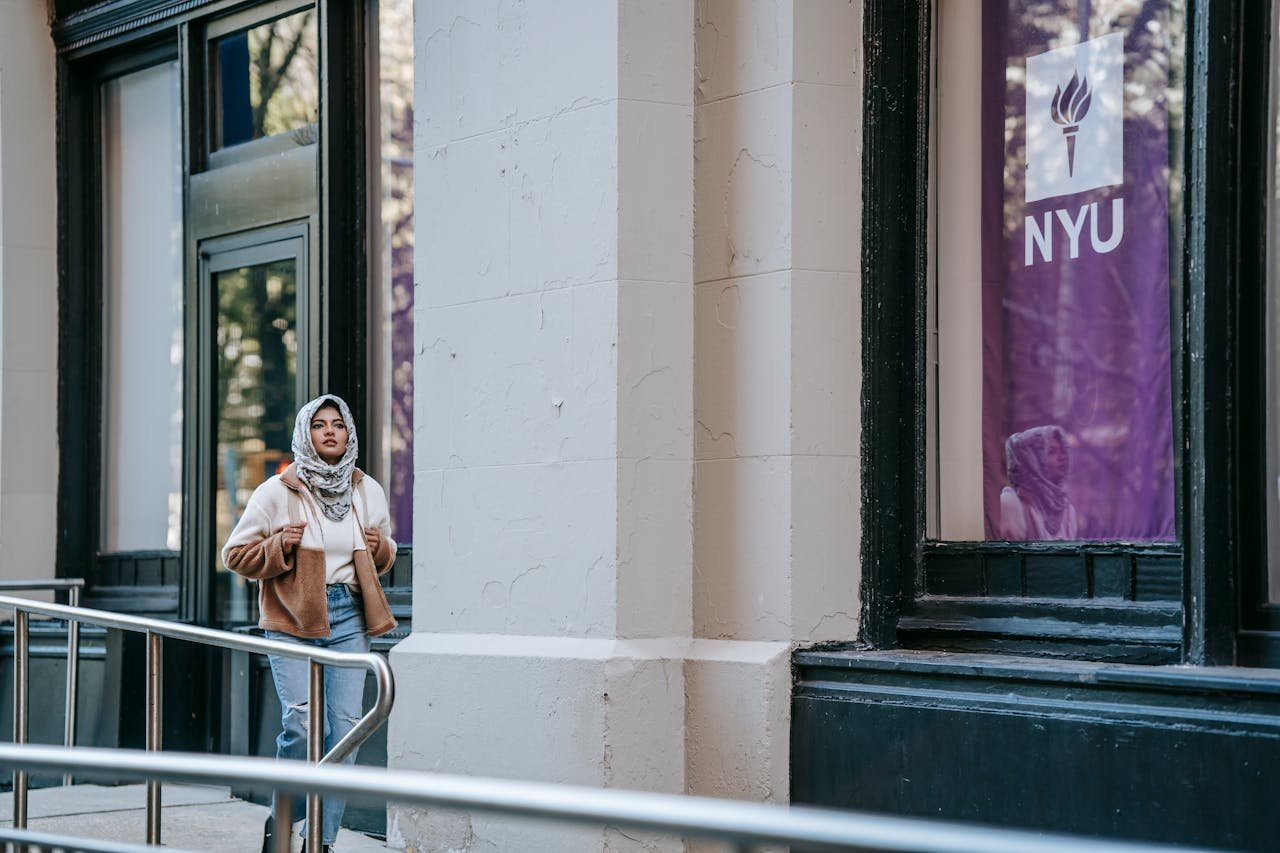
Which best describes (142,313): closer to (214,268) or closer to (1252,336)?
(214,268)

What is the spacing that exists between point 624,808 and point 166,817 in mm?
7108

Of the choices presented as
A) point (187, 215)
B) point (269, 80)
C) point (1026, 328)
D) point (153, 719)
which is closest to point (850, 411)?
point (1026, 328)

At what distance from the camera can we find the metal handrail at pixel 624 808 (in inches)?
80.7

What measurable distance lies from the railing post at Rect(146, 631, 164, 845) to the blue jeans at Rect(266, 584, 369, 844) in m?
0.87

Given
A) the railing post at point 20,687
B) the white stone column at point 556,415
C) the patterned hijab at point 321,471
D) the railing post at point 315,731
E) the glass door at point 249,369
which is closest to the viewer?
the railing post at point 315,731

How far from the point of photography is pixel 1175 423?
20.5ft

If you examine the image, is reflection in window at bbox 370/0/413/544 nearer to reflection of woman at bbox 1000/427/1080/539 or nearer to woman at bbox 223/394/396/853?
woman at bbox 223/394/396/853

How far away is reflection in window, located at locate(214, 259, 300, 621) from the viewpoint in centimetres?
1001

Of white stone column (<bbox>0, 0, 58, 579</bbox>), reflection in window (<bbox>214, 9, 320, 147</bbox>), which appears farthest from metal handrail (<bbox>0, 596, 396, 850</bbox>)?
white stone column (<bbox>0, 0, 58, 579</bbox>)

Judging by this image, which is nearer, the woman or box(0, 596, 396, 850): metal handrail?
box(0, 596, 396, 850): metal handrail

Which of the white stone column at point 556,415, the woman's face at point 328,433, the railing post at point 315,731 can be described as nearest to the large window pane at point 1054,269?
the white stone column at point 556,415

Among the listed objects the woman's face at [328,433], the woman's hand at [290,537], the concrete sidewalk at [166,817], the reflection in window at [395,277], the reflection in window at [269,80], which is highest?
the reflection in window at [269,80]

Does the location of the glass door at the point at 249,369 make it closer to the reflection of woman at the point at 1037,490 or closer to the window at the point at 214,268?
the window at the point at 214,268

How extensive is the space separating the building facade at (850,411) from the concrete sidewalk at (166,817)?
2.87 feet
